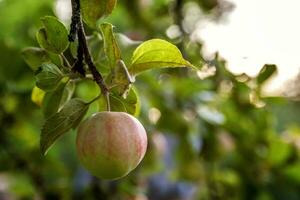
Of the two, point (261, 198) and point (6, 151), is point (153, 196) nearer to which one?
point (261, 198)

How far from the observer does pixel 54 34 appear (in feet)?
1.95

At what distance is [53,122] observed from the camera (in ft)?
1.92

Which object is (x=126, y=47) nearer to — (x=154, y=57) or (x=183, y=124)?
(x=154, y=57)

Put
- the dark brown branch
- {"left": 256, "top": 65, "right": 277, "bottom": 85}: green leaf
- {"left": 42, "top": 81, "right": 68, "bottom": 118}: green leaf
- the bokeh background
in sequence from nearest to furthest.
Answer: the dark brown branch < {"left": 42, "top": 81, "right": 68, "bottom": 118}: green leaf < {"left": 256, "top": 65, "right": 277, "bottom": 85}: green leaf < the bokeh background

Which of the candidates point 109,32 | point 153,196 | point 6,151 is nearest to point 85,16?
point 109,32

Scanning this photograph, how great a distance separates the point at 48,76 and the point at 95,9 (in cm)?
8

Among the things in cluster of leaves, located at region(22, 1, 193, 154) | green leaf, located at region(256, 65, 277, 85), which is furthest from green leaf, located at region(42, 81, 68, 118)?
green leaf, located at region(256, 65, 277, 85)

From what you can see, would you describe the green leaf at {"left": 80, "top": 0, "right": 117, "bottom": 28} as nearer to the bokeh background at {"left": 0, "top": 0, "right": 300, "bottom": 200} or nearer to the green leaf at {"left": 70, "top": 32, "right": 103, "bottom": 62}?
the green leaf at {"left": 70, "top": 32, "right": 103, "bottom": 62}

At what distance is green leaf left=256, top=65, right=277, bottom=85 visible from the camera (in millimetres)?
1003

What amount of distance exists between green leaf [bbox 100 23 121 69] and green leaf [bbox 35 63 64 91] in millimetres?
61

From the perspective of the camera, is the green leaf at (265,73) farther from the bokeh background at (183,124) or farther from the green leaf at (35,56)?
the green leaf at (35,56)

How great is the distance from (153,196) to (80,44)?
1.82 meters

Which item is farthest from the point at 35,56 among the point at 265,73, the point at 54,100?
the point at 265,73

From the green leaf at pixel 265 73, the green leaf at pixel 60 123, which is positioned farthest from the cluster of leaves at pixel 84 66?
the green leaf at pixel 265 73
